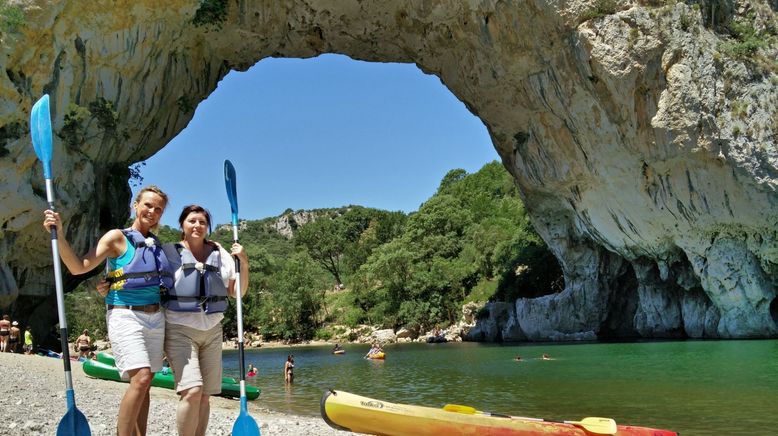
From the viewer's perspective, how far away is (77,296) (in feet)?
140

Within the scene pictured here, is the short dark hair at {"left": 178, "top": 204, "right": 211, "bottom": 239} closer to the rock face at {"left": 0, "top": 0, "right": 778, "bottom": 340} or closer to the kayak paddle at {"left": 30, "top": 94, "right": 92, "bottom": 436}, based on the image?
the kayak paddle at {"left": 30, "top": 94, "right": 92, "bottom": 436}

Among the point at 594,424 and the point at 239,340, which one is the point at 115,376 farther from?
the point at 594,424

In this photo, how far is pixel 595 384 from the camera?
48.9 ft

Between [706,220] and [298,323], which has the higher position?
[706,220]

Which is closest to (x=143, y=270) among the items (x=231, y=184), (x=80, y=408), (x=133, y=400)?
(x=133, y=400)

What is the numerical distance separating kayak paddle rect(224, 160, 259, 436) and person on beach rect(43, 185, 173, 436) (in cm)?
67

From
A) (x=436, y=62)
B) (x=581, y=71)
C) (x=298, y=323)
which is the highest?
(x=436, y=62)

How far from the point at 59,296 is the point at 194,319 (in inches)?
45.2

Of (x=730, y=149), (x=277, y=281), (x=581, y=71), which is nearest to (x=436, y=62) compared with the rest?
(x=581, y=71)

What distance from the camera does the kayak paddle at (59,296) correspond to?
4.25 meters

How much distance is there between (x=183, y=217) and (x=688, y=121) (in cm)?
2276

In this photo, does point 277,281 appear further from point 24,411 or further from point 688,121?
point 24,411

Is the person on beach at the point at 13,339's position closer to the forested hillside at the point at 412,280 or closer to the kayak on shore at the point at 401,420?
the kayak on shore at the point at 401,420

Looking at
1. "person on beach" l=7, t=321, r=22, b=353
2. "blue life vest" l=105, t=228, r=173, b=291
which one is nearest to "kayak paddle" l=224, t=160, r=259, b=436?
"blue life vest" l=105, t=228, r=173, b=291
